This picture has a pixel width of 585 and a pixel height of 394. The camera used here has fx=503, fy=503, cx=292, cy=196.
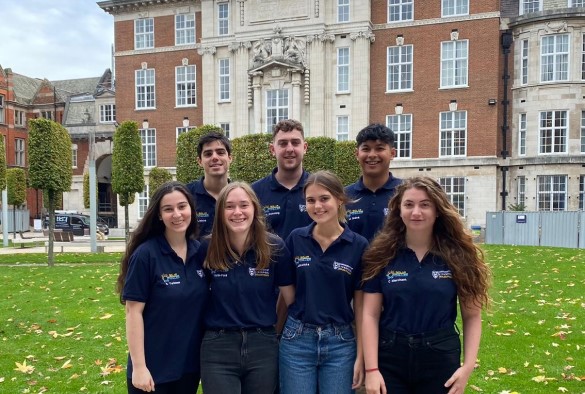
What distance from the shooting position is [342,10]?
112 ft

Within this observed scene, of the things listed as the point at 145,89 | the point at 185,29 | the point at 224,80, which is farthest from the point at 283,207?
the point at 145,89

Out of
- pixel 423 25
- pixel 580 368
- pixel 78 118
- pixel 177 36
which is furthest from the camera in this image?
pixel 78 118

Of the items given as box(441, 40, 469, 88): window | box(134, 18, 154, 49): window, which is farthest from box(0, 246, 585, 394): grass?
box(134, 18, 154, 49): window

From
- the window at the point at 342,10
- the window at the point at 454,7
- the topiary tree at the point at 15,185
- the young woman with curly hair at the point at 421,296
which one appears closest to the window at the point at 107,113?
the topiary tree at the point at 15,185

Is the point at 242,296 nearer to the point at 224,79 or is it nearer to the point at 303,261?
the point at 303,261

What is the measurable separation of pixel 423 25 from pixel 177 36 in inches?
724

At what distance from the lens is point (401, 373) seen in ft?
11.7

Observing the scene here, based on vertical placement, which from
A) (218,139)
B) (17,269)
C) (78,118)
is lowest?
(17,269)

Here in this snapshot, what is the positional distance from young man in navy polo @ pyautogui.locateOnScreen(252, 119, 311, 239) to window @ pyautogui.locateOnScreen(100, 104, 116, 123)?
4973 cm

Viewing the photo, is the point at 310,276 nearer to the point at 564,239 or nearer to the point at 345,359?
the point at 345,359

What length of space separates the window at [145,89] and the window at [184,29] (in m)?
3.39

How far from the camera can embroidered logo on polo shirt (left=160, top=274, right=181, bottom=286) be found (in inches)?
150

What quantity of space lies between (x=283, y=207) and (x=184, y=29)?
37.0m

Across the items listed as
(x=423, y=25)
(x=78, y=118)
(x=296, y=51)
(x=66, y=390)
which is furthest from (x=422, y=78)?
(x=78, y=118)
